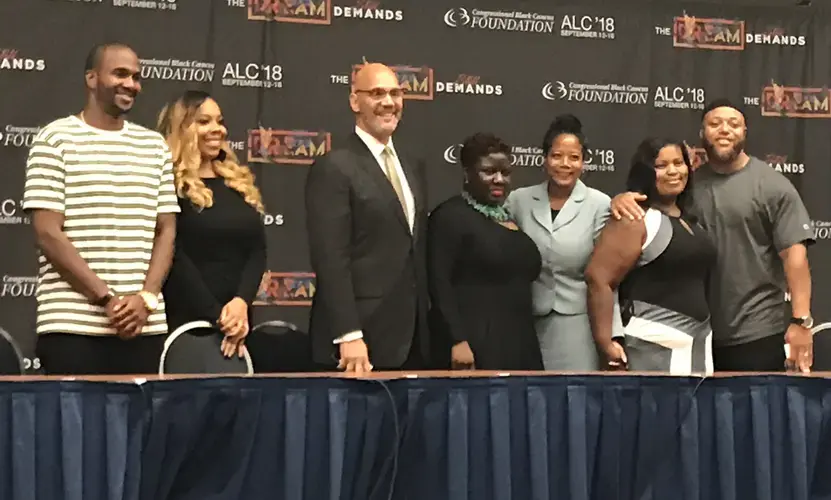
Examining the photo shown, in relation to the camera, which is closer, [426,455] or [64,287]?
[426,455]

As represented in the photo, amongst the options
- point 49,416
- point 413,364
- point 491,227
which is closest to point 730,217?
point 491,227

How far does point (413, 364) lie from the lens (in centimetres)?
331

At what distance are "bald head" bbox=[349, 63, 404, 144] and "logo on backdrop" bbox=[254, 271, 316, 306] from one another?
1137 mm

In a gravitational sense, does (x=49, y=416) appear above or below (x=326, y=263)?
below

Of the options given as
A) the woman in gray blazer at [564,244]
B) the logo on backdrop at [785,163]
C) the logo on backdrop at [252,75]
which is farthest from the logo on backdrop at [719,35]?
the logo on backdrop at [252,75]

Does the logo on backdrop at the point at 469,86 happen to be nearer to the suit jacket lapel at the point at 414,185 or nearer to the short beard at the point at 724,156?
the short beard at the point at 724,156

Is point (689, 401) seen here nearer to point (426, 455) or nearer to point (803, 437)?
point (803, 437)

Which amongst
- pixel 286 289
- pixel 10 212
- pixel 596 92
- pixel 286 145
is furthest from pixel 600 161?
pixel 10 212

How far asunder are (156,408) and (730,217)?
220 centimetres

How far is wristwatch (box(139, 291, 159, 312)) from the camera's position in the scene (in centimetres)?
284

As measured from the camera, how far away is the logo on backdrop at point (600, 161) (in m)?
4.58

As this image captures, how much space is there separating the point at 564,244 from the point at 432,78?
1314 millimetres

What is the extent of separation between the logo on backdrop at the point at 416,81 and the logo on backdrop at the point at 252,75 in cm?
49

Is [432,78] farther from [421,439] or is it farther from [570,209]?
[421,439]
